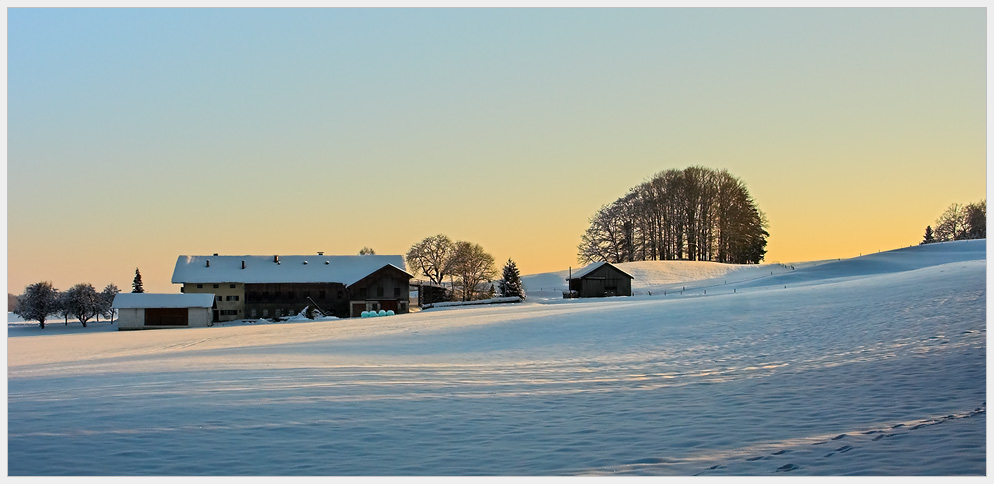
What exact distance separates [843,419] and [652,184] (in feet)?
277

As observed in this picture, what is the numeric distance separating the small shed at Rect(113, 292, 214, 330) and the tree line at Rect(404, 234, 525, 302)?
28.4m

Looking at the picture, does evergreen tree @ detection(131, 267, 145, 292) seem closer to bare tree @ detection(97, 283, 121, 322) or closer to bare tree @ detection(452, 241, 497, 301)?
bare tree @ detection(97, 283, 121, 322)

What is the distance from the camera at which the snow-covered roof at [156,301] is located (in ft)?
191

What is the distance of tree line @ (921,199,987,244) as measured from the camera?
98.2 m

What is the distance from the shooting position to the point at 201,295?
60.8m

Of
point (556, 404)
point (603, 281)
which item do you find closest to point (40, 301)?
point (603, 281)

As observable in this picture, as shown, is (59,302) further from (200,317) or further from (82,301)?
(200,317)

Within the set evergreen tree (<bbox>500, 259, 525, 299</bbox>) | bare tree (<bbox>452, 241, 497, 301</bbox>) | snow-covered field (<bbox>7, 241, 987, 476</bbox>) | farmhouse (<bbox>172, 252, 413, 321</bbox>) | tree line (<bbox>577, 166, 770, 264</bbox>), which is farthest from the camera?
tree line (<bbox>577, 166, 770, 264</bbox>)

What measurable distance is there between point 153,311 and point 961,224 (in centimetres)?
9784

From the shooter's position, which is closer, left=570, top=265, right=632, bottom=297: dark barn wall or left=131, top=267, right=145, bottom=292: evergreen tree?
left=570, top=265, right=632, bottom=297: dark barn wall

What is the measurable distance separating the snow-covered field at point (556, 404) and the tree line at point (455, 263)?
5573cm

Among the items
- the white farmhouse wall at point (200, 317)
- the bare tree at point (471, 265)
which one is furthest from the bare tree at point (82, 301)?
the bare tree at point (471, 265)

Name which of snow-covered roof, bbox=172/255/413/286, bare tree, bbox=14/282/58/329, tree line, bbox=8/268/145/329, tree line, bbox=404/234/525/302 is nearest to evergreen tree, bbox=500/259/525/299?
tree line, bbox=404/234/525/302

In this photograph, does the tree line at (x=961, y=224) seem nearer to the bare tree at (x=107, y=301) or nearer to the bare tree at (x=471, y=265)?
the bare tree at (x=471, y=265)
